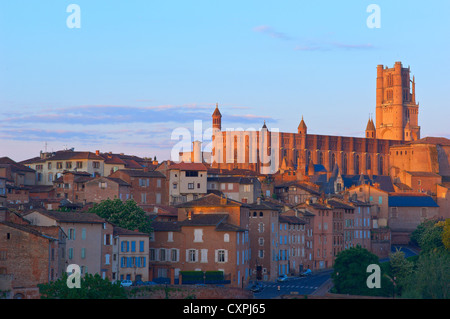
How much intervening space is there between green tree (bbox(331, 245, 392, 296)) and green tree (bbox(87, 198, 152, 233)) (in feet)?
52.8

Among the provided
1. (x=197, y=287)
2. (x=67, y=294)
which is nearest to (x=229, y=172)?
(x=197, y=287)

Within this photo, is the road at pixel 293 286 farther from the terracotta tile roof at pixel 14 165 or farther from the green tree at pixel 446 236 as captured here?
the terracotta tile roof at pixel 14 165

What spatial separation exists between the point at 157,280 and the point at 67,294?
20.7m

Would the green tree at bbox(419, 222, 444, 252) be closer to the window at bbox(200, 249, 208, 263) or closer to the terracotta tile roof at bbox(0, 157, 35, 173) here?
the window at bbox(200, 249, 208, 263)

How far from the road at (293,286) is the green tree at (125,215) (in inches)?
446

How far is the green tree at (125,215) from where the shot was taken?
8094 cm

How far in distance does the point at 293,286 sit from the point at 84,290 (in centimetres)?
2858

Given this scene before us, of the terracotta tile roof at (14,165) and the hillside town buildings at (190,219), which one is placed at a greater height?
the terracotta tile roof at (14,165)

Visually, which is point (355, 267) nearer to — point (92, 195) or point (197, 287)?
point (197, 287)

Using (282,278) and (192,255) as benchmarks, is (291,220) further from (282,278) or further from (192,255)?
(192,255)

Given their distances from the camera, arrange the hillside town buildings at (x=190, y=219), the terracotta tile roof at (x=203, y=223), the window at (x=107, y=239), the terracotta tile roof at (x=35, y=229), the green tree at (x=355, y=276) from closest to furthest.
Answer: the terracotta tile roof at (x=35, y=229) → the hillside town buildings at (x=190, y=219) → the window at (x=107, y=239) → the green tree at (x=355, y=276) → the terracotta tile roof at (x=203, y=223)

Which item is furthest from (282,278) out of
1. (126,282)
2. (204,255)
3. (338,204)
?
(338,204)

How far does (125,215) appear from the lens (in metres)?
82.6

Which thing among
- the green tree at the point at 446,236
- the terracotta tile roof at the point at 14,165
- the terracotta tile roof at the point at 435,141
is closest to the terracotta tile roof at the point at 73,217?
the green tree at the point at 446,236
